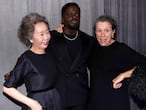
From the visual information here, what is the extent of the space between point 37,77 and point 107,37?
596 millimetres

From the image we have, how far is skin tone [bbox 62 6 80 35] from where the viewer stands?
2254mm

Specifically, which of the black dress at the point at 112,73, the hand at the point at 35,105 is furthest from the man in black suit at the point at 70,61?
the hand at the point at 35,105

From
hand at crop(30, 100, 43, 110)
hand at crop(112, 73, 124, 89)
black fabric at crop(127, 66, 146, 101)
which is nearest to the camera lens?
hand at crop(30, 100, 43, 110)

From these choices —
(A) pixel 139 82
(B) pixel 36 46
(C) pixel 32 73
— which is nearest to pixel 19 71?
(C) pixel 32 73

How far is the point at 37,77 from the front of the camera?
2.02 m

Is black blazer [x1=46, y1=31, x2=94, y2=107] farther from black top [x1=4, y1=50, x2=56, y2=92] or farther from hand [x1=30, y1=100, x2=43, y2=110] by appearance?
hand [x1=30, y1=100, x2=43, y2=110]

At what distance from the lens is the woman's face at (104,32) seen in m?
2.28

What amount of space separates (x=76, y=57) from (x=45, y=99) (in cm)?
43

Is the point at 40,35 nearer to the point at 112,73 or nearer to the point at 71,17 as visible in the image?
the point at 71,17

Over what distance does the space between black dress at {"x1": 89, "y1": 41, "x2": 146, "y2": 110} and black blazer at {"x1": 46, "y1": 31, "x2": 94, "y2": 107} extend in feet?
0.36

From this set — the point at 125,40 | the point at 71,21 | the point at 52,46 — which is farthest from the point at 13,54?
the point at 125,40

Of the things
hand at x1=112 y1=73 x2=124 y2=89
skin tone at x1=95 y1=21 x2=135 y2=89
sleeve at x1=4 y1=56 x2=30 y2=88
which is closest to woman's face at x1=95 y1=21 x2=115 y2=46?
skin tone at x1=95 y1=21 x2=135 y2=89

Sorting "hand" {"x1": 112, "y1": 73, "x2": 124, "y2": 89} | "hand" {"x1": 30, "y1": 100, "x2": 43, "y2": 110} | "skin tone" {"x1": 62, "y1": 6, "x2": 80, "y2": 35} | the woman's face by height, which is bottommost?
"hand" {"x1": 30, "y1": 100, "x2": 43, "y2": 110}

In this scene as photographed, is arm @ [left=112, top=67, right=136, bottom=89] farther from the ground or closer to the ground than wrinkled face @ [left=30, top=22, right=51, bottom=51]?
closer to the ground
